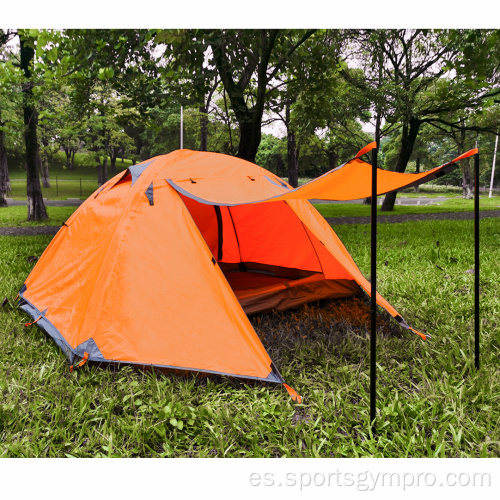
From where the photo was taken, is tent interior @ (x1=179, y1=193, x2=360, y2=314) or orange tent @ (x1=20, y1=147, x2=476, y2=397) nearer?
orange tent @ (x1=20, y1=147, x2=476, y2=397)

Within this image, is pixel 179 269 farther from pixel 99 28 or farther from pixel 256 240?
pixel 99 28

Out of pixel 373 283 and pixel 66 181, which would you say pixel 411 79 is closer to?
pixel 373 283

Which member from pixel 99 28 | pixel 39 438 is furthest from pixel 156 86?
pixel 39 438

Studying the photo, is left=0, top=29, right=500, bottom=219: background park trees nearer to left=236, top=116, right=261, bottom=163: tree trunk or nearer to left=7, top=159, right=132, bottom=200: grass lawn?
left=236, top=116, right=261, bottom=163: tree trunk

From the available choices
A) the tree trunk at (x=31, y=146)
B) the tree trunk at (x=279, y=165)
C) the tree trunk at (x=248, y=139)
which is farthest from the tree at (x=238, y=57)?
the tree trunk at (x=279, y=165)

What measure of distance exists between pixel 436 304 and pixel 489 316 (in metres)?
0.48

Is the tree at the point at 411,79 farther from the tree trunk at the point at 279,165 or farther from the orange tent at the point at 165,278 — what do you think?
the tree trunk at the point at 279,165

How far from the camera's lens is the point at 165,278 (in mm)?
2932

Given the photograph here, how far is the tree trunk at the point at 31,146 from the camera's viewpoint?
909 cm

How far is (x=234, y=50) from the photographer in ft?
20.0

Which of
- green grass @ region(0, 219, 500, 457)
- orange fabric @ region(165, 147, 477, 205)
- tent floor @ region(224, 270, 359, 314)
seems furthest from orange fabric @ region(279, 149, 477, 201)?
tent floor @ region(224, 270, 359, 314)

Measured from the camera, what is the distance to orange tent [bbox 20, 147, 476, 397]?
2.75 metres

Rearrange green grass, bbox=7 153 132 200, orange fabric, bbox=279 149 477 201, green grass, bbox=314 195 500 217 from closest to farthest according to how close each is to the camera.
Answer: orange fabric, bbox=279 149 477 201
green grass, bbox=314 195 500 217
green grass, bbox=7 153 132 200

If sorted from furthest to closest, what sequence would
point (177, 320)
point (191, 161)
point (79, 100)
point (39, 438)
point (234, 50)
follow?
1. point (79, 100)
2. point (234, 50)
3. point (191, 161)
4. point (177, 320)
5. point (39, 438)
